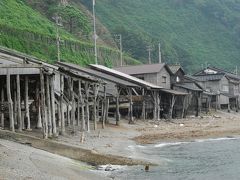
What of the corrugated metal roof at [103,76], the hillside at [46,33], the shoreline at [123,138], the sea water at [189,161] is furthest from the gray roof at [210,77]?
the sea water at [189,161]

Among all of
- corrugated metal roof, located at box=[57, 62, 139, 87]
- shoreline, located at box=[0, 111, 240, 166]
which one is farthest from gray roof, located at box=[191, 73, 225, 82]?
corrugated metal roof, located at box=[57, 62, 139, 87]

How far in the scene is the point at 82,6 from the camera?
122 meters

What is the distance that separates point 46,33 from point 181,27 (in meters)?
86.8

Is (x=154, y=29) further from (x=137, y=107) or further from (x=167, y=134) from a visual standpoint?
(x=167, y=134)

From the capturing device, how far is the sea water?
23.9 meters

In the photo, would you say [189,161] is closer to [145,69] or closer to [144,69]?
[145,69]

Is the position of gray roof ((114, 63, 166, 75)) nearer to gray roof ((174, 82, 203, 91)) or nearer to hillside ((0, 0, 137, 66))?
gray roof ((174, 82, 203, 91))

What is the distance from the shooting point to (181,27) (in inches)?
6147

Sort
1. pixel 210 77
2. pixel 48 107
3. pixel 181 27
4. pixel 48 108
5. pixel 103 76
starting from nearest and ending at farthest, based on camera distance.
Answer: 1. pixel 48 107
2. pixel 48 108
3. pixel 103 76
4. pixel 210 77
5. pixel 181 27

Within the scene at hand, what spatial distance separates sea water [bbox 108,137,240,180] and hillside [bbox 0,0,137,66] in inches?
1164

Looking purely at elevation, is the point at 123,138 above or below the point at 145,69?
below

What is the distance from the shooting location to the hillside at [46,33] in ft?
213

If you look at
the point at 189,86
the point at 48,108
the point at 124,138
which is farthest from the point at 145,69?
the point at 48,108

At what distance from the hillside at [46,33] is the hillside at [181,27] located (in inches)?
729
